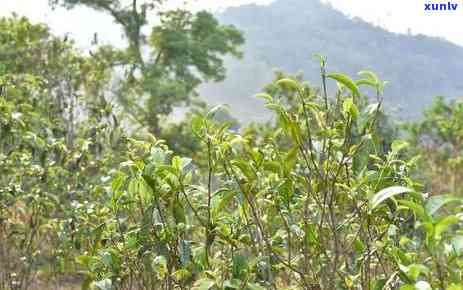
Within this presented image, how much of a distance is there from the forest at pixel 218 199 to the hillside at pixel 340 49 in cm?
6969

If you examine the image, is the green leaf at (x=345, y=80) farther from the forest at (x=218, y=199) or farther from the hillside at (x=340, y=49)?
the hillside at (x=340, y=49)

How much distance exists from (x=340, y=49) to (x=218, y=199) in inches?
3392

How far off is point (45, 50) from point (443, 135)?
7120 millimetres

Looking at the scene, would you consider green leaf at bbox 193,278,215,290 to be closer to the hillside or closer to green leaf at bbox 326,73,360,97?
green leaf at bbox 326,73,360,97

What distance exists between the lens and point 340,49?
85500 millimetres

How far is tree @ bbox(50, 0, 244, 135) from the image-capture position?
14.1 meters

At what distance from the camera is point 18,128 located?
3.81 meters

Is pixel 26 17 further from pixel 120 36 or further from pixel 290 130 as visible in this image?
pixel 290 130

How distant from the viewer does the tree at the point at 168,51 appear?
1405cm

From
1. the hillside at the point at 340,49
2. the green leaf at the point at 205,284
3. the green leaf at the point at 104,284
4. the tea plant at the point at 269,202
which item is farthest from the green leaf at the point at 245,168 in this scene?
the hillside at the point at 340,49

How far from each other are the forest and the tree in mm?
4049

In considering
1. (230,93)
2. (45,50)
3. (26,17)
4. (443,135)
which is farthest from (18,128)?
(230,93)

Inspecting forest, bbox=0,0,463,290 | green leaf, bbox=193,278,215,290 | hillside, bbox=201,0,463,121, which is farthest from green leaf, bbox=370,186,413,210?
hillside, bbox=201,0,463,121

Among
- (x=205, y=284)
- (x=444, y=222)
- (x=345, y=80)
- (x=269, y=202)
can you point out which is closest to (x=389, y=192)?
(x=444, y=222)
